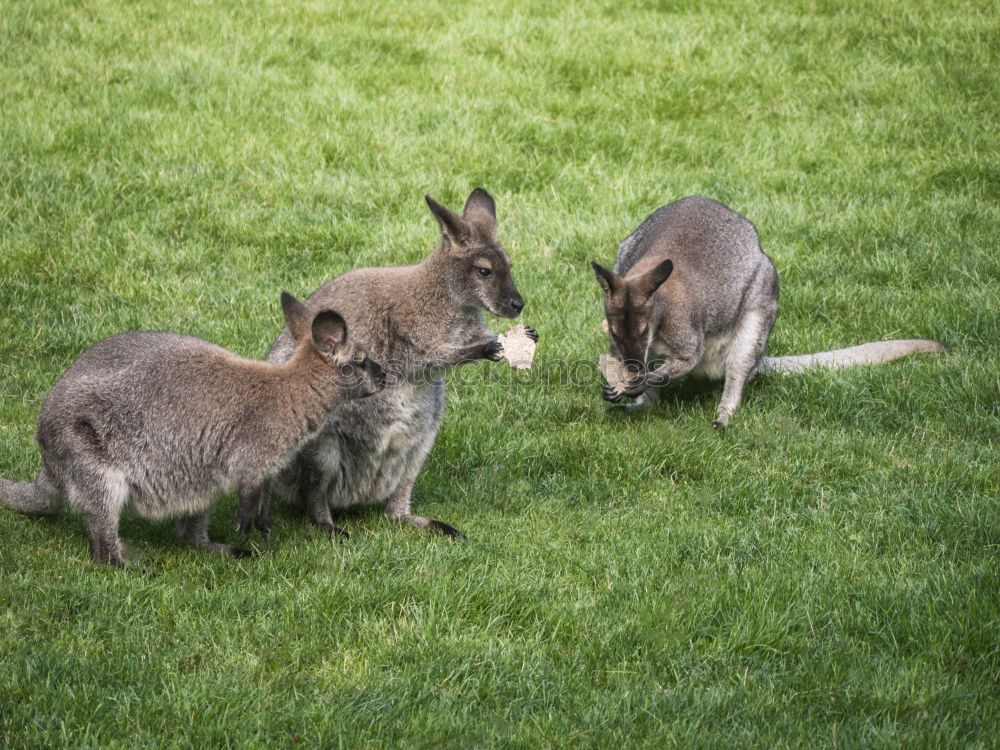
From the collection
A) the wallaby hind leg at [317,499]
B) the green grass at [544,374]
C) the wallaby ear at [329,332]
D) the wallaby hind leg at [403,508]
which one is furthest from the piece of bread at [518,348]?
the wallaby ear at [329,332]

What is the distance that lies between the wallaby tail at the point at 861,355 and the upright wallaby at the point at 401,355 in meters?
2.34

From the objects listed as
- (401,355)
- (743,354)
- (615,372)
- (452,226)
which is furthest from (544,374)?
(401,355)

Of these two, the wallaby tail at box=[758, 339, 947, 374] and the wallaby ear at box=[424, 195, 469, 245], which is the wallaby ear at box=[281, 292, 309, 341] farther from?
the wallaby tail at box=[758, 339, 947, 374]

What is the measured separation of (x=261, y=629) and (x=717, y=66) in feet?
27.4

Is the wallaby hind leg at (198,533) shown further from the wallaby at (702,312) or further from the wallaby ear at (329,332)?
the wallaby at (702,312)

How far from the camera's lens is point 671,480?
6.07 m

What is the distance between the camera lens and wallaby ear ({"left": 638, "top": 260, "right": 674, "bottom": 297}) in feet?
21.4

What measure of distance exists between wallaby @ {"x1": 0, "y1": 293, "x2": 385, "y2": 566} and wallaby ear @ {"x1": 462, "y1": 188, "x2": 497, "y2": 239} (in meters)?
1.20

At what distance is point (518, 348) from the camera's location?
21.0ft

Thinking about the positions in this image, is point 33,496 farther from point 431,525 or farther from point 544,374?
point 544,374

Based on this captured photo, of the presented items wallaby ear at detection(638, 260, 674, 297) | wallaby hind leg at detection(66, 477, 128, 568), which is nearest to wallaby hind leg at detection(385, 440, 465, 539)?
wallaby hind leg at detection(66, 477, 128, 568)

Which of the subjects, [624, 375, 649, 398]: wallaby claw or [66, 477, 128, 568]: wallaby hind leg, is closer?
[66, 477, 128, 568]: wallaby hind leg

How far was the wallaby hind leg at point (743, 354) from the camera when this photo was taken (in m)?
7.11

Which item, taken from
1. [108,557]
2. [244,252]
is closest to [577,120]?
[244,252]
